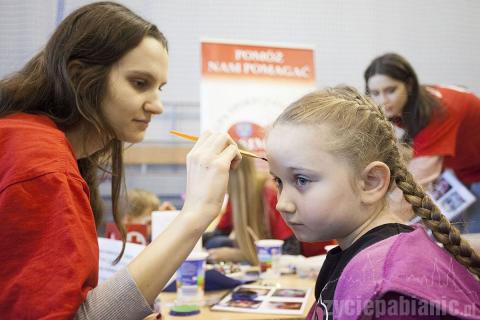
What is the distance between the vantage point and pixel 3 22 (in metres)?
1.94

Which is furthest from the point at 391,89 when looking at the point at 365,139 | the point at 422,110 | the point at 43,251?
the point at 43,251

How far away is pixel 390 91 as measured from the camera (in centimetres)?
210

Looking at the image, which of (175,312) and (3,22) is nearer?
(175,312)

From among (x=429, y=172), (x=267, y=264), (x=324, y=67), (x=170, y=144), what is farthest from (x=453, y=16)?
(x=267, y=264)

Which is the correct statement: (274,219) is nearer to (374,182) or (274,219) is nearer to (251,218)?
(251,218)

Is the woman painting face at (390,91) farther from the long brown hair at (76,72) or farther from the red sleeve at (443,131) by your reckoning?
the long brown hair at (76,72)

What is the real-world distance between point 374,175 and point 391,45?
308cm

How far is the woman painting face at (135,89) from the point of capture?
96cm

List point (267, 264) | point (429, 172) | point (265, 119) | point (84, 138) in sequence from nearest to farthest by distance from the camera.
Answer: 1. point (84, 138)
2. point (267, 264)
3. point (429, 172)
4. point (265, 119)

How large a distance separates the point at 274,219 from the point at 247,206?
0.13 meters

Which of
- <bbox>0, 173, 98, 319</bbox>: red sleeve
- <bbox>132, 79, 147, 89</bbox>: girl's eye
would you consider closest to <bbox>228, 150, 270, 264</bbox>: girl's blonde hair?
<bbox>132, 79, 147, 89</bbox>: girl's eye

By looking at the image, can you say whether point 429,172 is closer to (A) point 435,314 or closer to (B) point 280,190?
(B) point 280,190

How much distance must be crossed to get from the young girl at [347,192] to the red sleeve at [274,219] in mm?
1060

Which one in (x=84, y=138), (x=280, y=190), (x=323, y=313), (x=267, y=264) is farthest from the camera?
(x=267, y=264)
